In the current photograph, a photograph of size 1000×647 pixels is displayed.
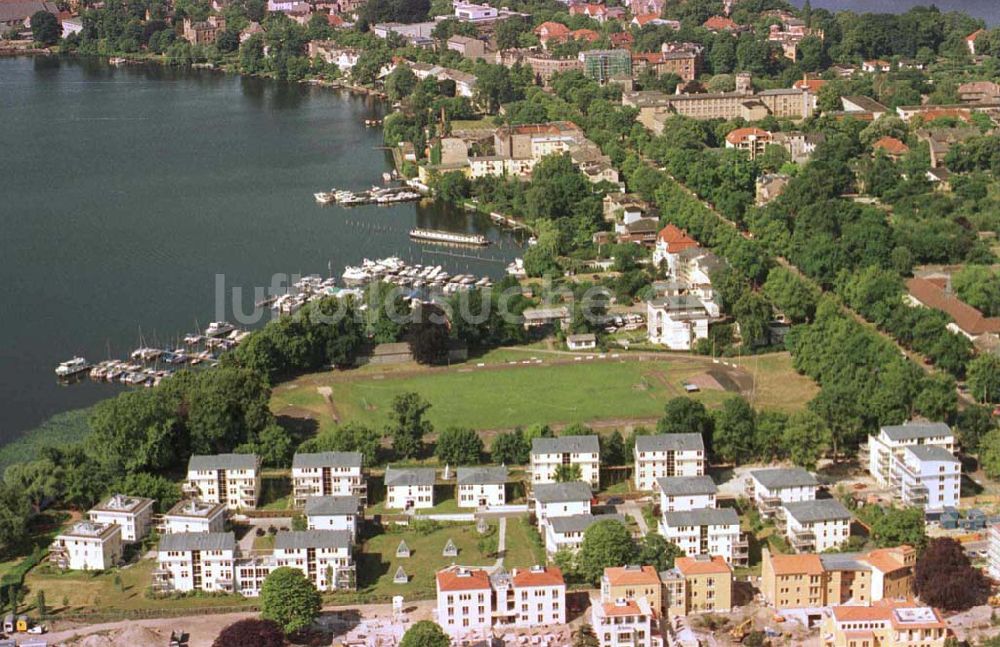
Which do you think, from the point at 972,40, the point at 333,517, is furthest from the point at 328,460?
the point at 972,40

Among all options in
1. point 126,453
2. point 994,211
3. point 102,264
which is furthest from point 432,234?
point 126,453

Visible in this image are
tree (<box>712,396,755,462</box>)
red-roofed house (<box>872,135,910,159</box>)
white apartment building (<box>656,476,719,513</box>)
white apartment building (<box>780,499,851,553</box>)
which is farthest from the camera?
→ red-roofed house (<box>872,135,910,159</box>)

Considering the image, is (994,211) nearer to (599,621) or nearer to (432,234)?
(432,234)

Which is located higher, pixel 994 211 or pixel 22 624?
pixel 994 211

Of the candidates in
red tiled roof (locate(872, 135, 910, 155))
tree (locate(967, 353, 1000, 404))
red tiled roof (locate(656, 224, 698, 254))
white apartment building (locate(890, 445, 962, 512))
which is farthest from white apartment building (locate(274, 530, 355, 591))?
red tiled roof (locate(872, 135, 910, 155))

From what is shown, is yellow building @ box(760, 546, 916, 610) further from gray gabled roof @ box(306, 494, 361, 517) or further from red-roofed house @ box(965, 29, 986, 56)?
red-roofed house @ box(965, 29, 986, 56)

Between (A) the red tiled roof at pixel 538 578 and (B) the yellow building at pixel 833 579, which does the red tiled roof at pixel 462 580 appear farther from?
(B) the yellow building at pixel 833 579

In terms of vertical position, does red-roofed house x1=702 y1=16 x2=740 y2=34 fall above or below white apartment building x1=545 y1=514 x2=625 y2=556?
above
